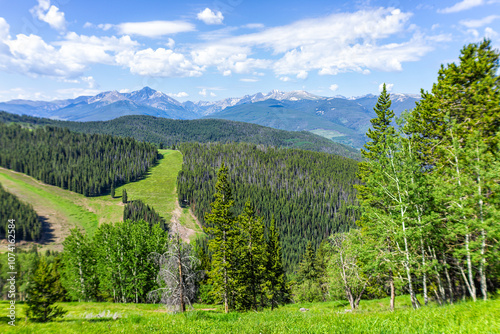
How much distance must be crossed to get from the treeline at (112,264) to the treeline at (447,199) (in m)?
41.6

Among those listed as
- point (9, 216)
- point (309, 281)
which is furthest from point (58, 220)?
point (309, 281)

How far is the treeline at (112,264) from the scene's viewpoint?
47.1 meters

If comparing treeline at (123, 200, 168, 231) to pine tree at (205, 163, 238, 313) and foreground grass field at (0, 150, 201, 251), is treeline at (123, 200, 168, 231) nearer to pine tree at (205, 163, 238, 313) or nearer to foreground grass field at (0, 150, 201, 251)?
foreground grass field at (0, 150, 201, 251)

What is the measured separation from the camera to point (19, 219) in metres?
120

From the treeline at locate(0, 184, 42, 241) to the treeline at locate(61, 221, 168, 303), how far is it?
9700 centimetres

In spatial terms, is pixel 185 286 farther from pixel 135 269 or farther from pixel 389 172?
pixel 135 269

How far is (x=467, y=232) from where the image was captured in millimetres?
13062

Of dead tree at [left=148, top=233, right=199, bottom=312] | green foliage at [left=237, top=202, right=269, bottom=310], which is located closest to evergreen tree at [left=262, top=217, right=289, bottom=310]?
green foliage at [left=237, top=202, right=269, bottom=310]

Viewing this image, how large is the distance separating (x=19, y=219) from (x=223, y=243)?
14333 cm

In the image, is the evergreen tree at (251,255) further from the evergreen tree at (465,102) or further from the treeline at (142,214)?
the treeline at (142,214)

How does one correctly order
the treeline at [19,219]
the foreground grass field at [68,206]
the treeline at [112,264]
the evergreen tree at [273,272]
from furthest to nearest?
the foreground grass field at [68,206] < the treeline at [19,219] < the treeline at [112,264] < the evergreen tree at [273,272]

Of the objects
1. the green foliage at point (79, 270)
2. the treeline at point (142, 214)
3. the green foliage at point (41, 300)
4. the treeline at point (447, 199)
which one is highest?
the treeline at point (447, 199)

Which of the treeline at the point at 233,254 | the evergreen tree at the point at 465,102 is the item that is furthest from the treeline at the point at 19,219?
the evergreen tree at the point at 465,102

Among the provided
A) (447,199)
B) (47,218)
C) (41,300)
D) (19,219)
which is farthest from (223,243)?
(47,218)
